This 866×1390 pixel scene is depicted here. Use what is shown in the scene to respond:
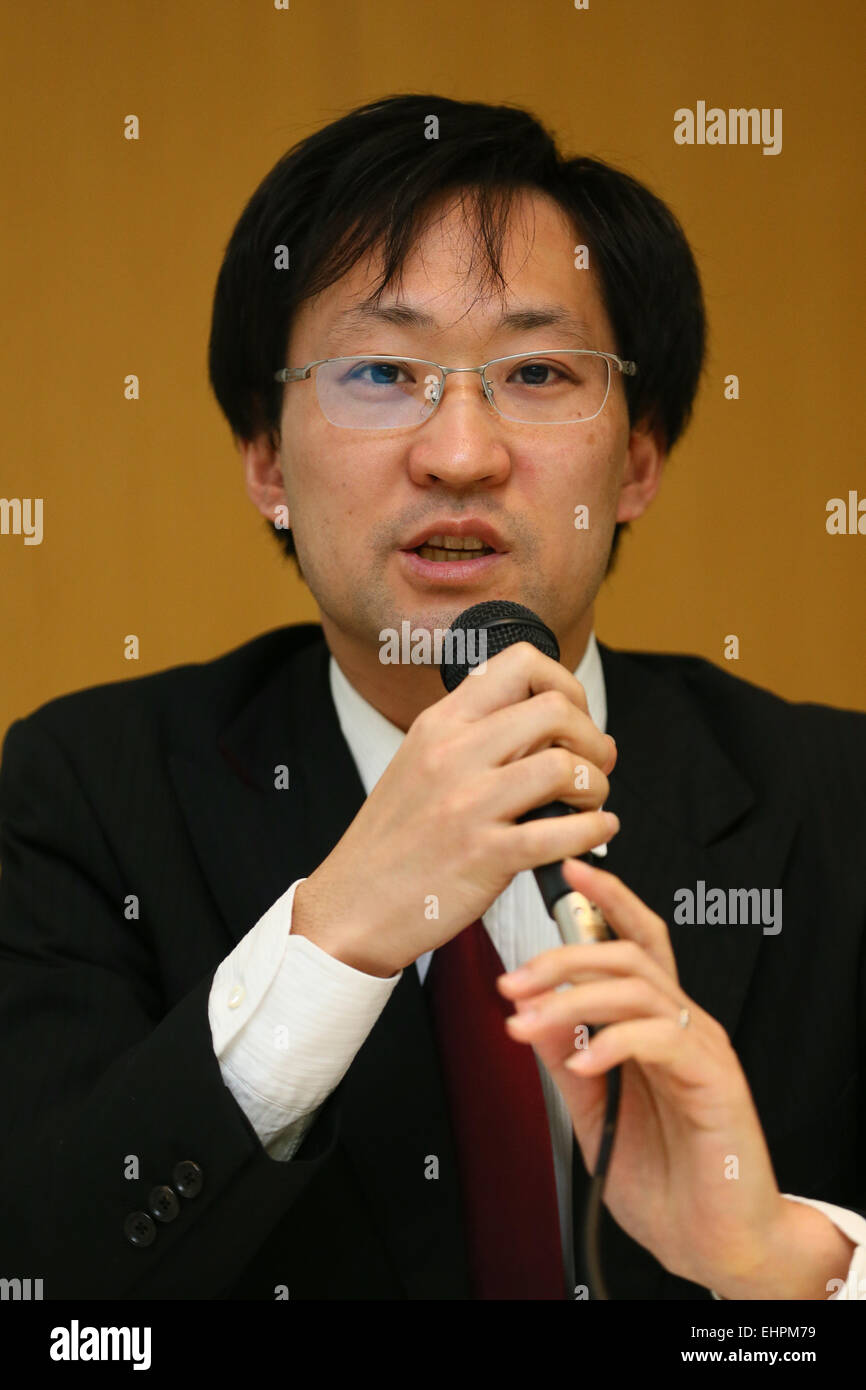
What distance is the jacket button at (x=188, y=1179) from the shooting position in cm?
98

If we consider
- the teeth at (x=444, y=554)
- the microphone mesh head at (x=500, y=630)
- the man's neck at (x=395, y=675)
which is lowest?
the microphone mesh head at (x=500, y=630)

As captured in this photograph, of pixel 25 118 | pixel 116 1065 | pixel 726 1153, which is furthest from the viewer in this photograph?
pixel 25 118

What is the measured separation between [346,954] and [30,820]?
0.50m

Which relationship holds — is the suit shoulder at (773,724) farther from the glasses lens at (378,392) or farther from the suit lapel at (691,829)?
the glasses lens at (378,392)

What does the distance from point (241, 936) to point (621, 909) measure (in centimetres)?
48

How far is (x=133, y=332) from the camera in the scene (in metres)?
1.88

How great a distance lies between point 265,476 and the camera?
1.48m

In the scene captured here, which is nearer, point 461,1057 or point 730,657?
point 461,1057

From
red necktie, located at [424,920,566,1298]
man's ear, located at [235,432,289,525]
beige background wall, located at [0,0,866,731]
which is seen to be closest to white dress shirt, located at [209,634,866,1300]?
red necktie, located at [424,920,566,1298]

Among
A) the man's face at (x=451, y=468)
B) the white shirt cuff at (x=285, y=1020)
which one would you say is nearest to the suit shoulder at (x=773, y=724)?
the man's face at (x=451, y=468)

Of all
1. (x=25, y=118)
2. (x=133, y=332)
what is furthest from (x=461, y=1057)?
(x=25, y=118)

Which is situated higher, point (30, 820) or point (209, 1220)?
point (30, 820)
